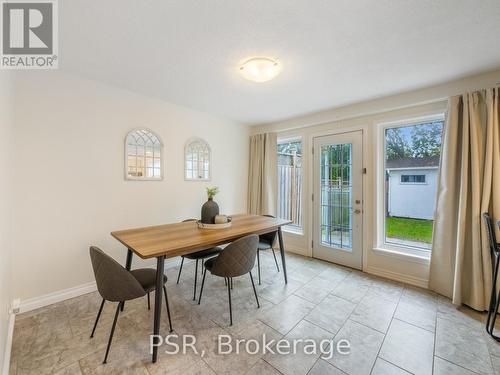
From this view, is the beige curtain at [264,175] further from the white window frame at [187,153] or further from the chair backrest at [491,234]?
the chair backrest at [491,234]

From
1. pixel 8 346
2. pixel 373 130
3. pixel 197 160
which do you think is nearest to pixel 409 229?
pixel 373 130

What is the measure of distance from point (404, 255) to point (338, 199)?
1.08 metres

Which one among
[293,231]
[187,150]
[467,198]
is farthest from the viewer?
[293,231]

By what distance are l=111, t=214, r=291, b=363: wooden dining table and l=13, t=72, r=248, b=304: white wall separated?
2.45 ft

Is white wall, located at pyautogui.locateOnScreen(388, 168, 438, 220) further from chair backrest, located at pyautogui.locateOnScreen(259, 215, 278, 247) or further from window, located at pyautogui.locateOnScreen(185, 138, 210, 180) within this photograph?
window, located at pyautogui.locateOnScreen(185, 138, 210, 180)

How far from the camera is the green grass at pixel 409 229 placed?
8.71ft

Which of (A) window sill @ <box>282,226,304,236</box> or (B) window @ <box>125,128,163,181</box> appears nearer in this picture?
(B) window @ <box>125,128,163,181</box>

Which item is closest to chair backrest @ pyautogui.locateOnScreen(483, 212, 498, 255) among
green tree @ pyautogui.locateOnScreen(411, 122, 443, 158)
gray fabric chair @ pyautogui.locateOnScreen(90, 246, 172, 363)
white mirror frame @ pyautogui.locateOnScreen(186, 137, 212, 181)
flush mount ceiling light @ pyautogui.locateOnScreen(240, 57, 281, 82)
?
green tree @ pyautogui.locateOnScreen(411, 122, 443, 158)

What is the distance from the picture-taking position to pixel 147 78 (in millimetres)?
2316

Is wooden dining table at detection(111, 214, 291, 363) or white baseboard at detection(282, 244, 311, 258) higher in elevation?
wooden dining table at detection(111, 214, 291, 363)

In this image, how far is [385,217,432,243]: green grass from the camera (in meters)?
2.66

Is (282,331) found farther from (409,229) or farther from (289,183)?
(289,183)

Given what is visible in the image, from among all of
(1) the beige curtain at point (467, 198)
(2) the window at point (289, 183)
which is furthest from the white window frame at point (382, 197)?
(2) the window at point (289, 183)

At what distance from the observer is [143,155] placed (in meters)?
2.77
